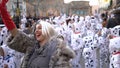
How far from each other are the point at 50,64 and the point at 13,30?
75cm

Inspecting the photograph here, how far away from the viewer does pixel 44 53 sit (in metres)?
4.70

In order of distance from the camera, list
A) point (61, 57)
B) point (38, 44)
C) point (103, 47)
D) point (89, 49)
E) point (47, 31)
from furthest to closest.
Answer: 1. point (103, 47)
2. point (89, 49)
3. point (38, 44)
4. point (47, 31)
5. point (61, 57)

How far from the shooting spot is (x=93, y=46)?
9.11 m

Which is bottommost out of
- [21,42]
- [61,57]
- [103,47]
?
[103,47]

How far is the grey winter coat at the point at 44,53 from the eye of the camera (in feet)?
15.1

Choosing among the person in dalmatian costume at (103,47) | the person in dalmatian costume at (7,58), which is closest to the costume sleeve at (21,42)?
the person in dalmatian costume at (7,58)

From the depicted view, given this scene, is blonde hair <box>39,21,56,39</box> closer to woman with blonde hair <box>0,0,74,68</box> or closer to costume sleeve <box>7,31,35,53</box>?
woman with blonde hair <box>0,0,74,68</box>

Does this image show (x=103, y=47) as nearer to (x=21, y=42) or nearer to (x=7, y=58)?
(x=7, y=58)

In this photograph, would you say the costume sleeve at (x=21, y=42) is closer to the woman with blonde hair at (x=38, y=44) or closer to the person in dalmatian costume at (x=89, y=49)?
the woman with blonde hair at (x=38, y=44)

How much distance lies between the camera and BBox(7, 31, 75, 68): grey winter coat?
4598 mm

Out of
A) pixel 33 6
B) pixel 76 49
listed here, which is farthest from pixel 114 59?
pixel 33 6

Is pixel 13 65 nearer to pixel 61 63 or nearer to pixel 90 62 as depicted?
pixel 90 62

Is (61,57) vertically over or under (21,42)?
under

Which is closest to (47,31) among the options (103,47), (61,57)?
(61,57)
